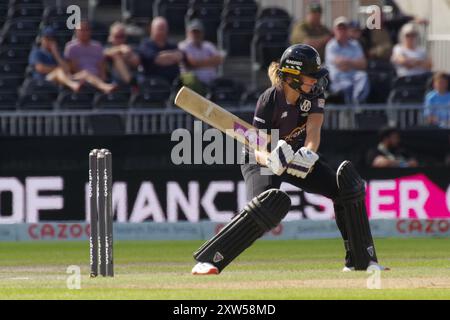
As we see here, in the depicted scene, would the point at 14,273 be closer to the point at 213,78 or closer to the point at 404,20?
the point at 213,78

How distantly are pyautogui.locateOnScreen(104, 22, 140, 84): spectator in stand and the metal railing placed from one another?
4.15 ft

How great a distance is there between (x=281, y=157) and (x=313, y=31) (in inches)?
381

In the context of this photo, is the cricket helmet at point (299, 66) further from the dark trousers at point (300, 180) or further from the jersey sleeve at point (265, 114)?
the dark trousers at point (300, 180)

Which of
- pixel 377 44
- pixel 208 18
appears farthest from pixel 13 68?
pixel 377 44

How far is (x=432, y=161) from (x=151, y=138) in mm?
3644

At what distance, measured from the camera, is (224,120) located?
1039 centimetres

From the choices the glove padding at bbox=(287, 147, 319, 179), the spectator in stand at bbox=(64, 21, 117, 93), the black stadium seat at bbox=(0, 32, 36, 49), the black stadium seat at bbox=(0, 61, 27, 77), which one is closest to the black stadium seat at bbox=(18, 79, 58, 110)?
the spectator in stand at bbox=(64, 21, 117, 93)

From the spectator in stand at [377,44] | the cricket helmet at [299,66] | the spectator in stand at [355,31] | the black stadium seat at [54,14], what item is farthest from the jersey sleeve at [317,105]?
the black stadium seat at [54,14]

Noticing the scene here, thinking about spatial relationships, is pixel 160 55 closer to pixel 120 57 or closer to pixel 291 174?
pixel 120 57

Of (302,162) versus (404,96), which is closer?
(302,162)

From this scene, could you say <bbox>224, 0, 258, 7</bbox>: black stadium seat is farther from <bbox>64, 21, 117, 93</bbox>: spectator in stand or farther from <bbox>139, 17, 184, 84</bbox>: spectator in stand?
<bbox>64, 21, 117, 93</bbox>: spectator in stand

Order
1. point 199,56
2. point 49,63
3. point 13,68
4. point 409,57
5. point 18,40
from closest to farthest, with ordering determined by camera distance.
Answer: point 49,63 → point 199,56 → point 13,68 → point 409,57 → point 18,40

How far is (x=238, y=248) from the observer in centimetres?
1024
